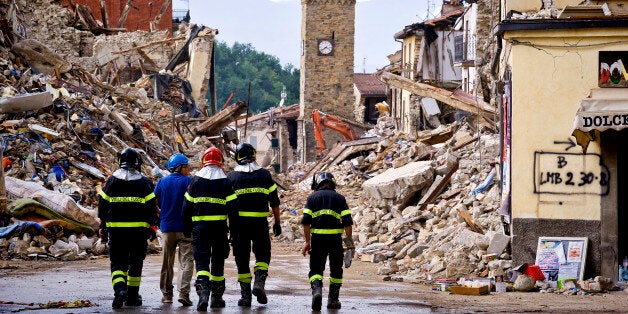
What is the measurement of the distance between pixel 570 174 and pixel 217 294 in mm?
6005

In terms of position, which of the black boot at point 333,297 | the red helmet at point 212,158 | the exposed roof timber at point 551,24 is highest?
the exposed roof timber at point 551,24

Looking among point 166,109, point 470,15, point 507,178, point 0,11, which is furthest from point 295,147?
point 507,178

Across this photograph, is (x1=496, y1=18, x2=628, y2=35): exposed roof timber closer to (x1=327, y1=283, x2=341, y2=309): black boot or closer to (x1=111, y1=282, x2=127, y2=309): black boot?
(x1=327, y1=283, x2=341, y2=309): black boot

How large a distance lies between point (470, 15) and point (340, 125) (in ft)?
92.7

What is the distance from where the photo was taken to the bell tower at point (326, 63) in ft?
246

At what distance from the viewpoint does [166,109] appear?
38875 mm

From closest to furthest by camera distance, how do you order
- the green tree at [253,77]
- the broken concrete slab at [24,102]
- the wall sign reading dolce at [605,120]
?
the wall sign reading dolce at [605,120] < the broken concrete slab at [24,102] < the green tree at [253,77]

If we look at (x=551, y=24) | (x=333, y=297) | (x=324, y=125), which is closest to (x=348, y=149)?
(x=324, y=125)

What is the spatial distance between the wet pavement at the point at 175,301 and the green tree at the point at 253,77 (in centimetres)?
10332

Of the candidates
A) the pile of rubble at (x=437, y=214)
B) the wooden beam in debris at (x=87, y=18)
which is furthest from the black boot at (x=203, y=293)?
the wooden beam in debris at (x=87, y=18)

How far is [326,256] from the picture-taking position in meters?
12.6

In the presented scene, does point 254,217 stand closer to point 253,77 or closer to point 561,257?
point 561,257

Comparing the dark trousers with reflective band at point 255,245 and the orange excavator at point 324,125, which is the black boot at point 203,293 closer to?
the dark trousers with reflective band at point 255,245

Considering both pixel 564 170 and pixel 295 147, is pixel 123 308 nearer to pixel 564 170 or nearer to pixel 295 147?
pixel 564 170
